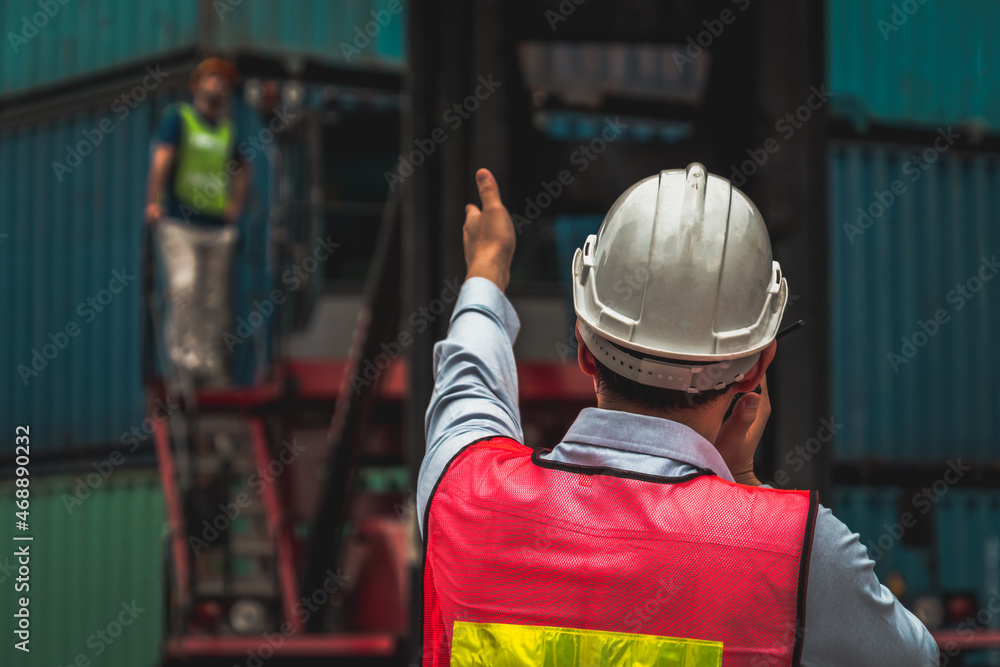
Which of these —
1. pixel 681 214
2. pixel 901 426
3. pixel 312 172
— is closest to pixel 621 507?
pixel 681 214

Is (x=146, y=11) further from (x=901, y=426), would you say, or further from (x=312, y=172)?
(x=901, y=426)

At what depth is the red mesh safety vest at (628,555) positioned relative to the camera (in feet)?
4.03

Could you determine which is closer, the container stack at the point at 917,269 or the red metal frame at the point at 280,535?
the red metal frame at the point at 280,535

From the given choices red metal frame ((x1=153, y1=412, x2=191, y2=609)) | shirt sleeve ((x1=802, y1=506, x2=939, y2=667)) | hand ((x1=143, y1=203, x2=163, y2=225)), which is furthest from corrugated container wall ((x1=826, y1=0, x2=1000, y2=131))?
shirt sleeve ((x1=802, y1=506, x2=939, y2=667))

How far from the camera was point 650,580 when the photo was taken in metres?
1.25

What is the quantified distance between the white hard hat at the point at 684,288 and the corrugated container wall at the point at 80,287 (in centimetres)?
1126

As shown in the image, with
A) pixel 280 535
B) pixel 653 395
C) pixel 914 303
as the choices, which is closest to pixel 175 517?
pixel 280 535

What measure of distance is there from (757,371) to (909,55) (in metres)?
12.4

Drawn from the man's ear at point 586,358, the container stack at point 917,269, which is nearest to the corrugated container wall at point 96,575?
the container stack at point 917,269

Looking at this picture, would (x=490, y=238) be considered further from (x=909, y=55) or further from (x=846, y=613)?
(x=909, y=55)

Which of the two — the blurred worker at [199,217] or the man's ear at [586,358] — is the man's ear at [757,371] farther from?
the blurred worker at [199,217]

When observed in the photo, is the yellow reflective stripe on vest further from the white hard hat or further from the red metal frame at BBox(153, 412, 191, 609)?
the red metal frame at BBox(153, 412, 191, 609)

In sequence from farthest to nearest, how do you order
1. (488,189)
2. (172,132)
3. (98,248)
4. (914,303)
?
(98,248)
(914,303)
(172,132)
(488,189)

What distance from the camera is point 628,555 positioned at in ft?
4.15
